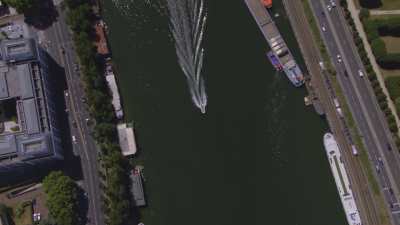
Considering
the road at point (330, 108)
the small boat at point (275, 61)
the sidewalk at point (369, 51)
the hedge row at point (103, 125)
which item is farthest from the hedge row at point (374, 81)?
the hedge row at point (103, 125)

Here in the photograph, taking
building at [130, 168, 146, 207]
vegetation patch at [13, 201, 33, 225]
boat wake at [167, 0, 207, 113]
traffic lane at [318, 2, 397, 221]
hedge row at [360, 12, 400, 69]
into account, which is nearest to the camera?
building at [130, 168, 146, 207]

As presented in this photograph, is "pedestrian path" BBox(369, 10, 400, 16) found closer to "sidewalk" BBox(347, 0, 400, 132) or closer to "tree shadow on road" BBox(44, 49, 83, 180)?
"sidewalk" BBox(347, 0, 400, 132)

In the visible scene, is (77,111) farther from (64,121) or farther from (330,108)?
(330,108)

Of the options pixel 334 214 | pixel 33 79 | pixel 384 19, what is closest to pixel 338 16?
pixel 384 19

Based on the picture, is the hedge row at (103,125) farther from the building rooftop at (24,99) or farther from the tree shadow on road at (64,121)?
the building rooftop at (24,99)

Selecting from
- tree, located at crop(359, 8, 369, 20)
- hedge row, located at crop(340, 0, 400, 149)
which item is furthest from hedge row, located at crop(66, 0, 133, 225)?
tree, located at crop(359, 8, 369, 20)

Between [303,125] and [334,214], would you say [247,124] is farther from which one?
[334,214]
